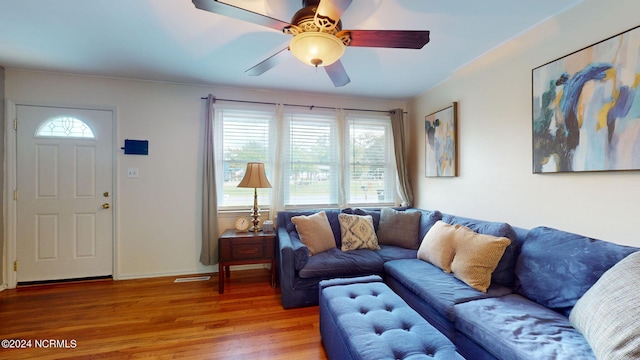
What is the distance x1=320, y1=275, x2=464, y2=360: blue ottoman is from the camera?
3.80 ft

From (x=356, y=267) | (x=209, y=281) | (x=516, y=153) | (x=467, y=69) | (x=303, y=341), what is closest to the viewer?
(x=303, y=341)

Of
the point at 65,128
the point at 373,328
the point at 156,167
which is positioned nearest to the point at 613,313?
the point at 373,328

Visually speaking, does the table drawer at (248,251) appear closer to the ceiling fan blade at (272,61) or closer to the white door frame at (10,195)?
the ceiling fan blade at (272,61)

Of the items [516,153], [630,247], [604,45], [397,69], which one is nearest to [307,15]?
[397,69]

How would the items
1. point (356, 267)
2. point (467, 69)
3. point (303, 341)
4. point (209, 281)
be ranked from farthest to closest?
point (209, 281) < point (467, 69) < point (356, 267) < point (303, 341)

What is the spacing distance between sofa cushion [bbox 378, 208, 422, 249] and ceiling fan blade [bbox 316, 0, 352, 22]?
228cm

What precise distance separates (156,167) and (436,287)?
3286mm

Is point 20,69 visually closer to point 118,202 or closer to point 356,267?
point 118,202

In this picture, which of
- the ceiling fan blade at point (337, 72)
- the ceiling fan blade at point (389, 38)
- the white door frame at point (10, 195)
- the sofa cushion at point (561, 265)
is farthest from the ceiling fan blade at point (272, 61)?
the white door frame at point (10, 195)

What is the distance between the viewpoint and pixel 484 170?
8.09 ft

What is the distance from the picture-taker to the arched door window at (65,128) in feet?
9.01

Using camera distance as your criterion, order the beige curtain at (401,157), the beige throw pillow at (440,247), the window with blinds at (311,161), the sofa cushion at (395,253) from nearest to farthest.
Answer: the beige throw pillow at (440,247) → the sofa cushion at (395,253) → the window with blinds at (311,161) → the beige curtain at (401,157)

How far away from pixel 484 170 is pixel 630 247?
1.19 meters

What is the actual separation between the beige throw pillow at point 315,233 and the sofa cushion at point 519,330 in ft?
4.54
